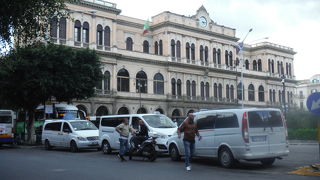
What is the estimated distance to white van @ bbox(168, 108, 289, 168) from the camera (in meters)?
11.7

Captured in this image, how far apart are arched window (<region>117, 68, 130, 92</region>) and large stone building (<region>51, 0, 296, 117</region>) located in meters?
0.05

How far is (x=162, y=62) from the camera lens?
5131 cm

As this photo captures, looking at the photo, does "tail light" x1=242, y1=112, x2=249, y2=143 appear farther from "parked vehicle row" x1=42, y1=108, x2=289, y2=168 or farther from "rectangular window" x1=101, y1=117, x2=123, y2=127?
"rectangular window" x1=101, y1=117, x2=123, y2=127

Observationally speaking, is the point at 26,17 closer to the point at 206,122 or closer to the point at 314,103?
the point at 206,122

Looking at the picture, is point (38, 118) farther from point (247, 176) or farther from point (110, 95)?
point (247, 176)

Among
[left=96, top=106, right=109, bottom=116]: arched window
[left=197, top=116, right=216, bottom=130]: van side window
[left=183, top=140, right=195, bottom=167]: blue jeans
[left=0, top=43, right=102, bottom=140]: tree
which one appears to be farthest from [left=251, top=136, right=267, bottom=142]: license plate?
[left=96, top=106, right=109, bottom=116]: arched window

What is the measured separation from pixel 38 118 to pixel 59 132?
11.3m

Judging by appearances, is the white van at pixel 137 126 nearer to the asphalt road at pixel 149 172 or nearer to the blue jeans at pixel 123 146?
the blue jeans at pixel 123 146

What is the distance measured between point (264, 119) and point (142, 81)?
37892 millimetres

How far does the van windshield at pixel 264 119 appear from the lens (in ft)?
38.9

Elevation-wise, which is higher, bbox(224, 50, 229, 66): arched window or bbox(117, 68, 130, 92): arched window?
bbox(224, 50, 229, 66): arched window

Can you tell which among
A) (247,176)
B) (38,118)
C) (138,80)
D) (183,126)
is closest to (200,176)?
(247,176)

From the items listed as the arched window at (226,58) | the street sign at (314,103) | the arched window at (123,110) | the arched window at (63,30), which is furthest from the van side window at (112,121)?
the arched window at (226,58)

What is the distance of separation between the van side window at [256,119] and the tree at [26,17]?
7.42 metres
